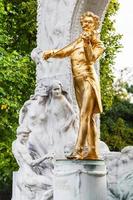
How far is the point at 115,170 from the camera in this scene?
8.53 meters

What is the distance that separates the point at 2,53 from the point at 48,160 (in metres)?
5.79

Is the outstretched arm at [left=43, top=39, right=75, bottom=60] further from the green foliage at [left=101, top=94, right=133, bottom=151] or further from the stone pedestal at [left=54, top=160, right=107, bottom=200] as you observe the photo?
the green foliage at [left=101, top=94, right=133, bottom=151]

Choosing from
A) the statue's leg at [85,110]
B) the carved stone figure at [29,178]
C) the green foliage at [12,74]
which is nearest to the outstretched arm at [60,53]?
the statue's leg at [85,110]

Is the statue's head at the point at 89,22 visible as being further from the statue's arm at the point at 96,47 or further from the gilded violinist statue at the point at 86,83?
the statue's arm at the point at 96,47

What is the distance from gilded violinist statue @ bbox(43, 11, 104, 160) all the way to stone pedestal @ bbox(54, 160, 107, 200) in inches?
3.6

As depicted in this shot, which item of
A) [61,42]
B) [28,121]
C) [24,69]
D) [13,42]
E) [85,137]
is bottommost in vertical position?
[85,137]

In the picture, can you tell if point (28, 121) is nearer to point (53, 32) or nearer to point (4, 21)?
point (53, 32)

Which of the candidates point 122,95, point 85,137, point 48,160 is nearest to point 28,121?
point 48,160

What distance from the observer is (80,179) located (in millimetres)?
6719

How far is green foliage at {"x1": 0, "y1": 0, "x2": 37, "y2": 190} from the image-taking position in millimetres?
14258

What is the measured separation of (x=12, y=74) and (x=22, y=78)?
1.40 ft

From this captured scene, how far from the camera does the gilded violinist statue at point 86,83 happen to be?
6820 millimetres

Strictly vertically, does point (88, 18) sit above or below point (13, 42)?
below

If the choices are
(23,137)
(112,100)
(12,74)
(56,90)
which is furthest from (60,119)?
(112,100)
